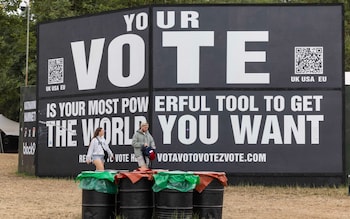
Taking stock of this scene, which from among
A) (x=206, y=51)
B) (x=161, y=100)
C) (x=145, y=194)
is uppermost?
(x=206, y=51)

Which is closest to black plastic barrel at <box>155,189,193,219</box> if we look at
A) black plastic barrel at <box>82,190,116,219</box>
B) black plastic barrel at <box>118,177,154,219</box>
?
black plastic barrel at <box>118,177,154,219</box>

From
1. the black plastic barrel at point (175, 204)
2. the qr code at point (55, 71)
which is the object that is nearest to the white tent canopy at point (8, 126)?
the qr code at point (55, 71)

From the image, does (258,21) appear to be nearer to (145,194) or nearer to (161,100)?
(161,100)

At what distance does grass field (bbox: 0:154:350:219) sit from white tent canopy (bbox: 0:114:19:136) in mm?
28149

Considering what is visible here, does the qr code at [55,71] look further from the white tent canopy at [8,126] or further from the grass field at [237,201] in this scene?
the white tent canopy at [8,126]

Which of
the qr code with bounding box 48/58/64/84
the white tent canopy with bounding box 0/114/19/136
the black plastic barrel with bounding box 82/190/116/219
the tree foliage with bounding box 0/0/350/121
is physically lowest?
the black plastic barrel with bounding box 82/190/116/219

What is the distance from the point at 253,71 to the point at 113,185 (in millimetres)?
9626

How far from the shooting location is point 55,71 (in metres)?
24.5

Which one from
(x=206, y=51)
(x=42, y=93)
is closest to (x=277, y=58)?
(x=206, y=51)

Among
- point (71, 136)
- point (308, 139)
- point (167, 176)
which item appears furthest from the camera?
point (71, 136)

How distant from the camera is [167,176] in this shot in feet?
40.0

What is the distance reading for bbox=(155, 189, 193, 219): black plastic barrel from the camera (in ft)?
39.6

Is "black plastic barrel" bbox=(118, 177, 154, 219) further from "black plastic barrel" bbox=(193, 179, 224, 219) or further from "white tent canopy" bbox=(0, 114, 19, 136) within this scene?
"white tent canopy" bbox=(0, 114, 19, 136)

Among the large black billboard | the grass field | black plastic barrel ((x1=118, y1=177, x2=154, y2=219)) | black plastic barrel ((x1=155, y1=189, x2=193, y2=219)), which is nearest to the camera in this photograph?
black plastic barrel ((x1=155, y1=189, x2=193, y2=219))
